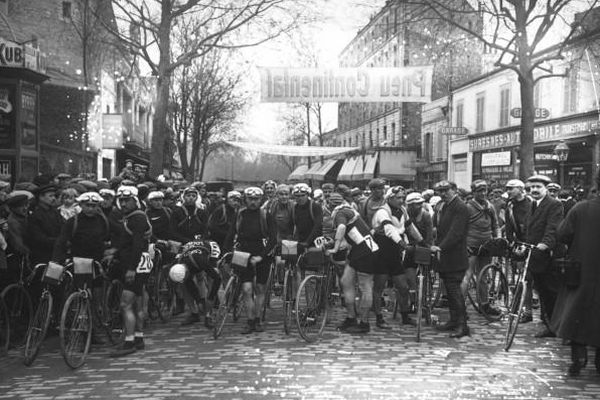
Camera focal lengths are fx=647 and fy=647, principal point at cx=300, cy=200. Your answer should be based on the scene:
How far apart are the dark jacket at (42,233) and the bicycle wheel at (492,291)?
231 inches

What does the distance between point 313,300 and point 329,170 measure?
36.2 meters

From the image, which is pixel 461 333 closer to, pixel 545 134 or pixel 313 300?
pixel 313 300

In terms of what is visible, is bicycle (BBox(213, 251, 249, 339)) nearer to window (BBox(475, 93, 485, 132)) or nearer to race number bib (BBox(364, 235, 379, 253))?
race number bib (BBox(364, 235, 379, 253))

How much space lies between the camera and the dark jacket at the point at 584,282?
6.04 meters

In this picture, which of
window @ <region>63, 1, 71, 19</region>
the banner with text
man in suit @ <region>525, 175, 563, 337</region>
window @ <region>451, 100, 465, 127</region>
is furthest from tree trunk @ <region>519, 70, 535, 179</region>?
window @ <region>63, 1, 71, 19</region>

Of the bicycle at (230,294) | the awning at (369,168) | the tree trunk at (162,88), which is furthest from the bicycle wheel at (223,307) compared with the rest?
the awning at (369,168)

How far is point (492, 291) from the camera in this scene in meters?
9.74

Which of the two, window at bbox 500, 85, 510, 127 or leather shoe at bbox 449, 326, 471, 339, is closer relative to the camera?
leather shoe at bbox 449, 326, 471, 339

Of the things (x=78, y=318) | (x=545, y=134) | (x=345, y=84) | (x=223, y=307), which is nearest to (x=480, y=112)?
(x=545, y=134)

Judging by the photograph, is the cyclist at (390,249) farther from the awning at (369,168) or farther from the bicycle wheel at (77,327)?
the awning at (369,168)

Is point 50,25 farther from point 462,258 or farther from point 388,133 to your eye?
point 388,133

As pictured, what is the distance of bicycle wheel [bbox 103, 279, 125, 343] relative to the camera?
7.89 metres

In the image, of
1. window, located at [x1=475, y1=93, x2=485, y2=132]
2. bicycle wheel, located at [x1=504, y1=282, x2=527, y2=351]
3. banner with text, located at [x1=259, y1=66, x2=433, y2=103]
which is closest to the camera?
bicycle wheel, located at [x1=504, y1=282, x2=527, y2=351]

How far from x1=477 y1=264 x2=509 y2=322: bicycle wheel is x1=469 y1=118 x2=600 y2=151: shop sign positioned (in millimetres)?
13733
